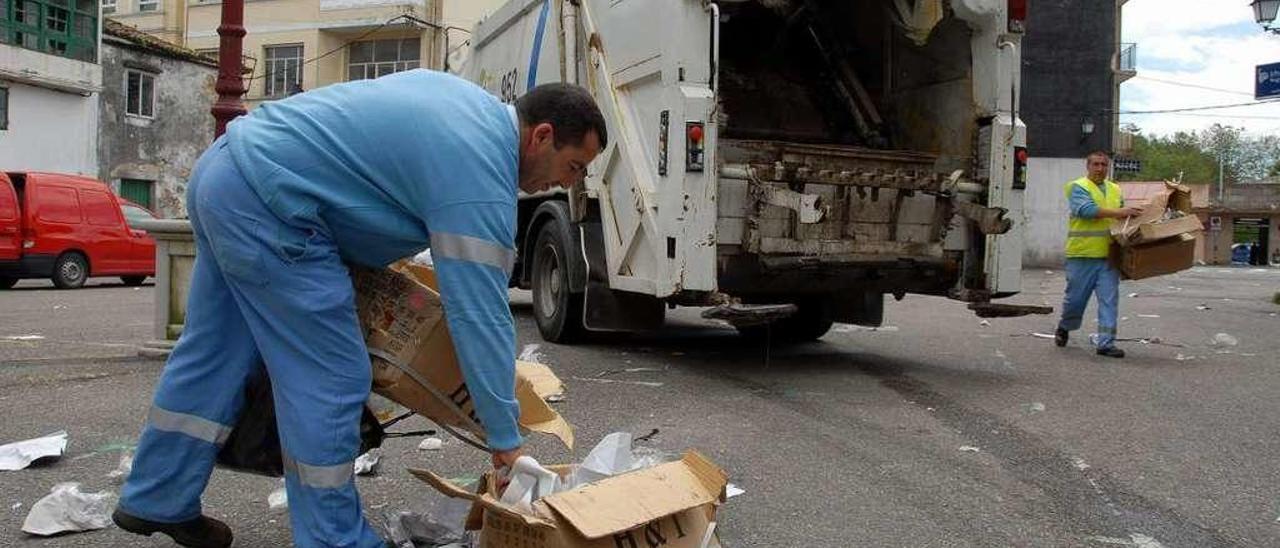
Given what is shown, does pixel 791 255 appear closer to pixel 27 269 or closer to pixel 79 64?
pixel 27 269

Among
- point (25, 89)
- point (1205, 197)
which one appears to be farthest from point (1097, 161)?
point (1205, 197)

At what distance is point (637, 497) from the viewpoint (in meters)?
2.40

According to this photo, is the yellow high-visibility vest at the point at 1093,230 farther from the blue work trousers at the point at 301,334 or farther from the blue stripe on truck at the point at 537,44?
the blue work trousers at the point at 301,334

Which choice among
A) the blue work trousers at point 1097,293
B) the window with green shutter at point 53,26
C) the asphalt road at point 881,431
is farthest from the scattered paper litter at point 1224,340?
the window with green shutter at point 53,26

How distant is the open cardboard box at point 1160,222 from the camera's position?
7836 mm

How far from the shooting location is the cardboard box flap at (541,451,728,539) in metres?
2.28

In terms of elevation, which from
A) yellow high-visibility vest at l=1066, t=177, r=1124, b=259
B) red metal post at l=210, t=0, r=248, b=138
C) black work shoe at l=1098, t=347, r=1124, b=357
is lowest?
black work shoe at l=1098, t=347, r=1124, b=357

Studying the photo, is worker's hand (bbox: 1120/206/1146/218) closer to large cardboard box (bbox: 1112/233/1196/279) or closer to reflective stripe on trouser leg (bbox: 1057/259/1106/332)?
large cardboard box (bbox: 1112/233/1196/279)

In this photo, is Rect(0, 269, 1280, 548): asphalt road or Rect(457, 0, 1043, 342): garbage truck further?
Rect(457, 0, 1043, 342): garbage truck

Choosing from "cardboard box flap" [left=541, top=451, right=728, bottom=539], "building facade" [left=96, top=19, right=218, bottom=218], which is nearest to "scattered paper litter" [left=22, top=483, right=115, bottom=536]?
"cardboard box flap" [left=541, top=451, right=728, bottom=539]

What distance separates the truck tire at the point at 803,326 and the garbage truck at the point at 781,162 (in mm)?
143

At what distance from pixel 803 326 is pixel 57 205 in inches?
433

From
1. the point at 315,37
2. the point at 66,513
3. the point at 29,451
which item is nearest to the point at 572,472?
the point at 66,513

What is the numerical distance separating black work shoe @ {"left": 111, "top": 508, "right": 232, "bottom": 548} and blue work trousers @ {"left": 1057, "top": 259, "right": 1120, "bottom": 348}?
666 centimetres
